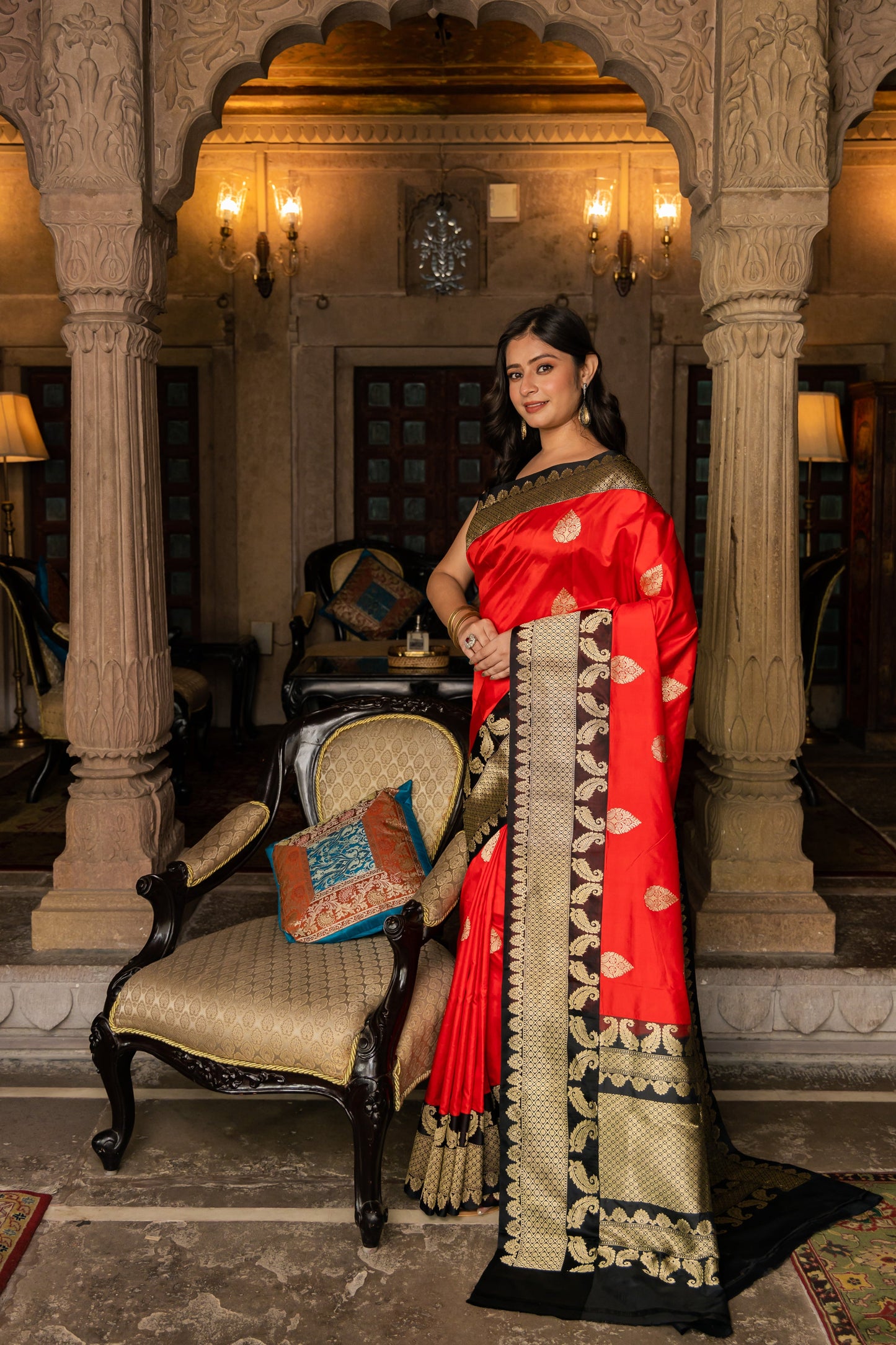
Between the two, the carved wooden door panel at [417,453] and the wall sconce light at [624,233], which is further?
the carved wooden door panel at [417,453]

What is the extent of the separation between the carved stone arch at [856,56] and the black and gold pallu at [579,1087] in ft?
7.01

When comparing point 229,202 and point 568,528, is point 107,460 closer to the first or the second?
point 568,528

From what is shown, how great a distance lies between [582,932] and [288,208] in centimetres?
567

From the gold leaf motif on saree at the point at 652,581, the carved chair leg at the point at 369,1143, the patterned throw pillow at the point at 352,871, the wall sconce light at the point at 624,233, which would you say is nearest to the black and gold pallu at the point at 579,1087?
the gold leaf motif on saree at the point at 652,581

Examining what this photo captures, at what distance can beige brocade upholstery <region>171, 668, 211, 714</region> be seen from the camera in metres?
5.80

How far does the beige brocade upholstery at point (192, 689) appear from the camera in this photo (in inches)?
229

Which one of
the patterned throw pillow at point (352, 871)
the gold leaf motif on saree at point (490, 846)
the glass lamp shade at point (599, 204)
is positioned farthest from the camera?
the glass lamp shade at point (599, 204)

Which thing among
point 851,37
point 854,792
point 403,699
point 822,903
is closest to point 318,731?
point 403,699

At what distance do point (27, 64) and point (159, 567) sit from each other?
1570 mm

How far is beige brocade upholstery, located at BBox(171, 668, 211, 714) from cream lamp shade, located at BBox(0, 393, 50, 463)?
1.67 meters

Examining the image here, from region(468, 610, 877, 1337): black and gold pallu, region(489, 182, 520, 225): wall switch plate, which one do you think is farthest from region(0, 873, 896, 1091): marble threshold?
region(489, 182, 520, 225): wall switch plate

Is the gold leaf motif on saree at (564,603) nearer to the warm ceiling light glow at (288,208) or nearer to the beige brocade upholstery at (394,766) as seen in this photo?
the beige brocade upholstery at (394,766)

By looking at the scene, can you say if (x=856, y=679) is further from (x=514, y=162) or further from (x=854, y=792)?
(x=514, y=162)

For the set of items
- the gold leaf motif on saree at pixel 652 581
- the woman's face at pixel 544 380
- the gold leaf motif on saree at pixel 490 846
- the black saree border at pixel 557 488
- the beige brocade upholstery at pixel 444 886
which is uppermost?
the woman's face at pixel 544 380
